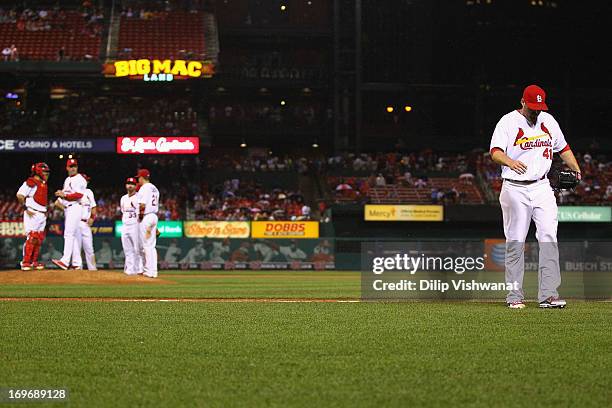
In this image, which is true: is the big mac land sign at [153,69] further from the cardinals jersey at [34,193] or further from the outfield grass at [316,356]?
the outfield grass at [316,356]

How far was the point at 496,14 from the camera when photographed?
4706 cm

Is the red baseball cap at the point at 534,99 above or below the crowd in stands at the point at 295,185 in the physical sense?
below

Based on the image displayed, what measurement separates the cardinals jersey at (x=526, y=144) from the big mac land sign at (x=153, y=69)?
30412mm

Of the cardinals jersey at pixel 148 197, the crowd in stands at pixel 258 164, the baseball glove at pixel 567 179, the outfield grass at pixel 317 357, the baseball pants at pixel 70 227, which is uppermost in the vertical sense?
the crowd in stands at pixel 258 164

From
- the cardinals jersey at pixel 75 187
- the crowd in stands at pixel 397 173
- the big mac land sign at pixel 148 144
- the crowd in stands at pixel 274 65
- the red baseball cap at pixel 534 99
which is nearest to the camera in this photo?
the red baseball cap at pixel 534 99

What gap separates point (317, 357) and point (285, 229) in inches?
1178

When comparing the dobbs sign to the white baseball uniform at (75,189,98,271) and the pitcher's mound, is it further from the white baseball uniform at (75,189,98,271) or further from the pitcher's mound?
the pitcher's mound

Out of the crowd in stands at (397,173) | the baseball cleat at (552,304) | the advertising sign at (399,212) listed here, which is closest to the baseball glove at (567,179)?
the baseball cleat at (552,304)

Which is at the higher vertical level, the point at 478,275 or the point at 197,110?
the point at 197,110

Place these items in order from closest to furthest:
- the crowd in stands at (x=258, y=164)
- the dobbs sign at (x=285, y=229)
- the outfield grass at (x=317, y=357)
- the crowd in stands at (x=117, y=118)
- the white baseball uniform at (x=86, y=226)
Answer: the outfield grass at (x=317, y=357), the white baseball uniform at (x=86, y=226), the dobbs sign at (x=285, y=229), the crowd in stands at (x=117, y=118), the crowd in stands at (x=258, y=164)

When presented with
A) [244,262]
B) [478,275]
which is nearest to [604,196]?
[244,262]

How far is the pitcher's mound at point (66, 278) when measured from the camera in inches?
709

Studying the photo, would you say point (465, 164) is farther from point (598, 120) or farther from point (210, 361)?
point (210, 361)

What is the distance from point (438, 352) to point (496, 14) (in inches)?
1668
